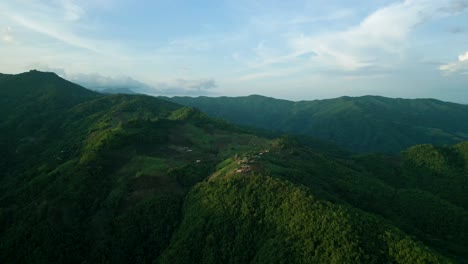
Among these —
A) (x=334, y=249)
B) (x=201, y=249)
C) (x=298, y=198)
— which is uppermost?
(x=298, y=198)

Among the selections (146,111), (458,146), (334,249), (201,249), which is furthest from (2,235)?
(458,146)

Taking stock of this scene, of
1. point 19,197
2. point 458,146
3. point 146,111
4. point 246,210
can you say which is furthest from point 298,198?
point 146,111

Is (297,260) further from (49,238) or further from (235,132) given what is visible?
(235,132)

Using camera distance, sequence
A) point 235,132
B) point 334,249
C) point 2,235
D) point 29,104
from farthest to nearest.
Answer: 1. point 29,104
2. point 235,132
3. point 2,235
4. point 334,249

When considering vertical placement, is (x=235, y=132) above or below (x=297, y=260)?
above

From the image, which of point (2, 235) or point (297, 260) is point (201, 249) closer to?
point (297, 260)

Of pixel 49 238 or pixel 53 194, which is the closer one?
pixel 49 238

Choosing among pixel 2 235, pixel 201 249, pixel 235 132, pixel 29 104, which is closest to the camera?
pixel 201 249
